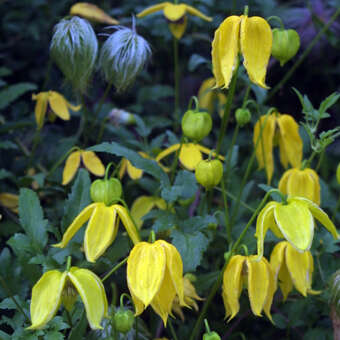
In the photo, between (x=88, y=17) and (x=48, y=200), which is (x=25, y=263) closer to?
(x=48, y=200)

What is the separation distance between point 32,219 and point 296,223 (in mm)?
660

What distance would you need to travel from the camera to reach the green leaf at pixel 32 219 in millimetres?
1348

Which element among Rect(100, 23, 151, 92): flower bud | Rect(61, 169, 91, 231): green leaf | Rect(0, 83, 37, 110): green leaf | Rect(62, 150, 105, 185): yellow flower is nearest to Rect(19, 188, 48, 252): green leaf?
Rect(61, 169, 91, 231): green leaf

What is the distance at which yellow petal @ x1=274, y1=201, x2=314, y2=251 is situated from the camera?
3.29 feet

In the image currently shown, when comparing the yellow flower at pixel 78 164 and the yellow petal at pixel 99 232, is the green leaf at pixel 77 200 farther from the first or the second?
the yellow petal at pixel 99 232

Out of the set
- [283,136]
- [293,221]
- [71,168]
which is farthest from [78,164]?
[293,221]

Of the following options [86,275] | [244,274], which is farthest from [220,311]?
[86,275]

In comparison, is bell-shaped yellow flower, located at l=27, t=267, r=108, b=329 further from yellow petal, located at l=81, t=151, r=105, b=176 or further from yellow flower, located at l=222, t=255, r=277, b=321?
yellow petal, located at l=81, t=151, r=105, b=176

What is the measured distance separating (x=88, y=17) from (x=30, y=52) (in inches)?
26.5

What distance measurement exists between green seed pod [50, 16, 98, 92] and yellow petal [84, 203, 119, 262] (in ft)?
1.77

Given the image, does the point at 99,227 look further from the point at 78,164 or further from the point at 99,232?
the point at 78,164

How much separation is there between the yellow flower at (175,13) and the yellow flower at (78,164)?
18.4 inches

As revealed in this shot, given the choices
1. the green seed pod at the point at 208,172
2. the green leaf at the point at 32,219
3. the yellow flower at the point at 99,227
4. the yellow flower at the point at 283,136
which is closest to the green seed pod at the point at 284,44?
the yellow flower at the point at 283,136

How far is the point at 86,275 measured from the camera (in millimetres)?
1005
